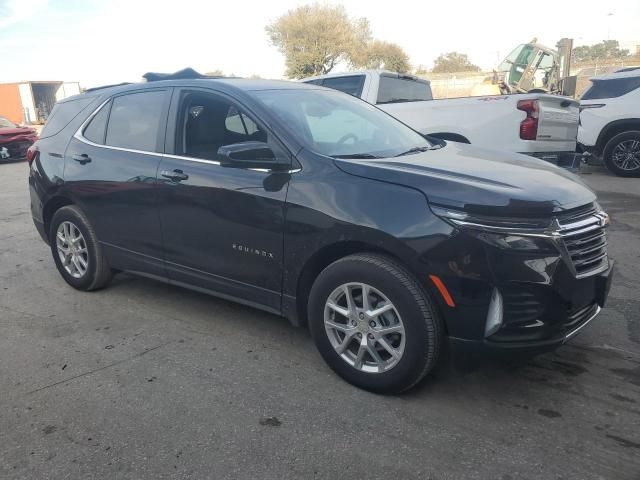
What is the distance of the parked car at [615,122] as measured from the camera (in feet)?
31.1

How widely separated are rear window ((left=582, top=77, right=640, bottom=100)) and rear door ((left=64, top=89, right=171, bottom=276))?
8804mm

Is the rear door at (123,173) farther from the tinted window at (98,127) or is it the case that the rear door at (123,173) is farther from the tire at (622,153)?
the tire at (622,153)

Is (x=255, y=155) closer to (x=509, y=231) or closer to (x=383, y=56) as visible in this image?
(x=509, y=231)

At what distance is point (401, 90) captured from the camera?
8.32 m

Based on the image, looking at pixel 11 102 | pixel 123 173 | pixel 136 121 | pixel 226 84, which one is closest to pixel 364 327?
pixel 226 84

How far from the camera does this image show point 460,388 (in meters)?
3.04

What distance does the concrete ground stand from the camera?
2.44 metres

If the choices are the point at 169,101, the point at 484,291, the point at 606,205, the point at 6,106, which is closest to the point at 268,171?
the point at 169,101

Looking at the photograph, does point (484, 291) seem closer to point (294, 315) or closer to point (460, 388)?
point (460, 388)

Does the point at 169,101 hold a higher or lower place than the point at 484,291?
higher

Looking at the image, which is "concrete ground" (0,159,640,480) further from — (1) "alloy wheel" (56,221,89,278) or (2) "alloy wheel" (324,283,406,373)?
(1) "alloy wheel" (56,221,89,278)

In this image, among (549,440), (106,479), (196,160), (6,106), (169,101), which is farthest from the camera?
(6,106)


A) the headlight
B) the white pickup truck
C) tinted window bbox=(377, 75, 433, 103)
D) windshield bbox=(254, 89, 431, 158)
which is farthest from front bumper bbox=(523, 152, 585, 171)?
the headlight

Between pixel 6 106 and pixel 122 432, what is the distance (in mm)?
34367
